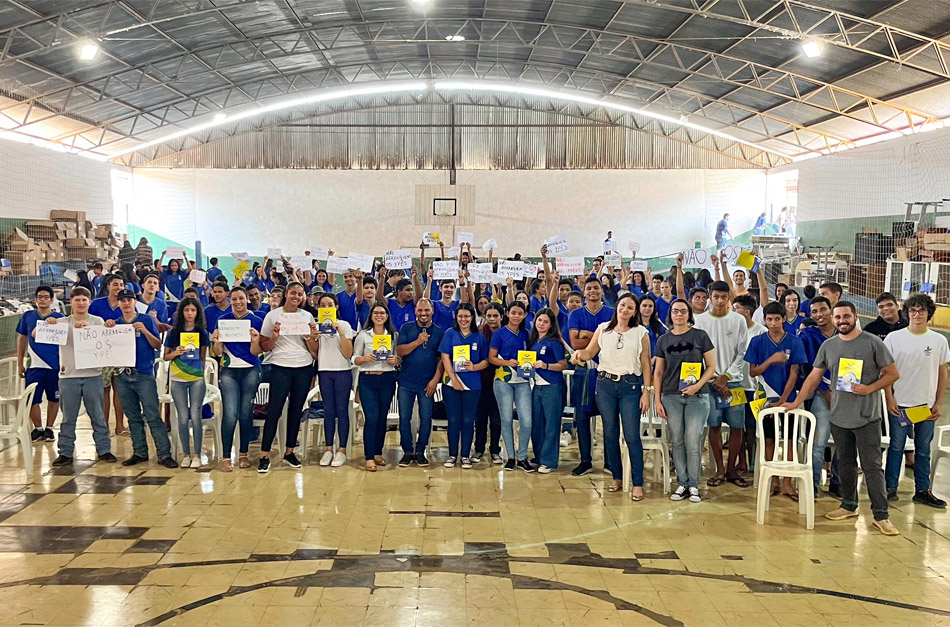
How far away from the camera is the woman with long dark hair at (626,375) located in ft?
20.0

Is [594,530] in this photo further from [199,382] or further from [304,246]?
[304,246]

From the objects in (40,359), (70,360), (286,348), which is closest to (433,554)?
(286,348)

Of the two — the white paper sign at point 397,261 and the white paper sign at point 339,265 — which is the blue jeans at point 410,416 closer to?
the white paper sign at point 397,261

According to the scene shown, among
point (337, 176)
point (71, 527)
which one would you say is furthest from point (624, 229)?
point (71, 527)

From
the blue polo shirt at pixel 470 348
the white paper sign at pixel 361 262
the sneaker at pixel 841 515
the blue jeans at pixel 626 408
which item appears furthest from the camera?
the white paper sign at pixel 361 262

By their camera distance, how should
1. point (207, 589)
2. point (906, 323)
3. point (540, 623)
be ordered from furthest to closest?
point (906, 323), point (207, 589), point (540, 623)

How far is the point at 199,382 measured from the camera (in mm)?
6812

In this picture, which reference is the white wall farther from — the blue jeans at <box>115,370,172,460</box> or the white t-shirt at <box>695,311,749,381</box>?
the white t-shirt at <box>695,311,749,381</box>

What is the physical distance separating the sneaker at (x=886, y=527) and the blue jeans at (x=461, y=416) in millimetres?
3310

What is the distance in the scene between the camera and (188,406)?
6.87 metres

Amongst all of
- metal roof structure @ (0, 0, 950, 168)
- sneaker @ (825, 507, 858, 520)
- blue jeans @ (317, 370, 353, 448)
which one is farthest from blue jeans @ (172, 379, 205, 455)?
metal roof structure @ (0, 0, 950, 168)

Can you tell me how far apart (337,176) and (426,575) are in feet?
67.2

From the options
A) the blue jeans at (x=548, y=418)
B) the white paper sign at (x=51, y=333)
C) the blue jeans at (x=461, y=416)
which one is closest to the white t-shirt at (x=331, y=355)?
the blue jeans at (x=461, y=416)

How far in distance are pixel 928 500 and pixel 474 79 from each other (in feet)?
59.1
